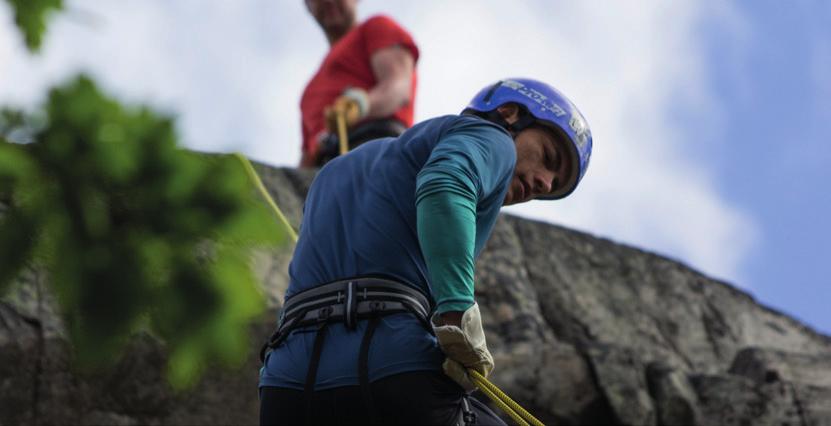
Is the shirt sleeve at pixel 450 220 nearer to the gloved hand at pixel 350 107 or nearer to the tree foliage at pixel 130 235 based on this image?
A: the tree foliage at pixel 130 235

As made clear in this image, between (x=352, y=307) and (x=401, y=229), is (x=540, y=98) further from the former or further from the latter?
(x=352, y=307)

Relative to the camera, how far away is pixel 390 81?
22.7 ft

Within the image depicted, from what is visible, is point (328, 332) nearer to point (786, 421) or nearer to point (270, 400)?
point (270, 400)

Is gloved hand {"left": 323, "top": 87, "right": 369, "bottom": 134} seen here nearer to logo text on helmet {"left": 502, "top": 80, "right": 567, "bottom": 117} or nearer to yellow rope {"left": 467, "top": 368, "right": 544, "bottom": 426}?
logo text on helmet {"left": 502, "top": 80, "right": 567, "bottom": 117}

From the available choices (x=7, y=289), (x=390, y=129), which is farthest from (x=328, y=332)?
(x=390, y=129)

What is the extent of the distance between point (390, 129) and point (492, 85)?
317 cm

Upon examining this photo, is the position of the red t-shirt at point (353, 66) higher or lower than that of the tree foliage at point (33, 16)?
lower

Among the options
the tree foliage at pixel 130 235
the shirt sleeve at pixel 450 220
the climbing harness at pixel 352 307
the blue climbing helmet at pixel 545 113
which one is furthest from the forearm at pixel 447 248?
the blue climbing helmet at pixel 545 113

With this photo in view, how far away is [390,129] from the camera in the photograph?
272 inches

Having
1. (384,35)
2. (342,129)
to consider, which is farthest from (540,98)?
(384,35)

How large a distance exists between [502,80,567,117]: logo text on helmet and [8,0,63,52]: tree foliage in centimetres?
141

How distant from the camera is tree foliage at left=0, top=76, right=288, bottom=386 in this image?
7.53ft

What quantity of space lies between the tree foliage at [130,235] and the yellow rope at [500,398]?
716 millimetres

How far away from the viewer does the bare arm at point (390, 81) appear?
6.84 metres
